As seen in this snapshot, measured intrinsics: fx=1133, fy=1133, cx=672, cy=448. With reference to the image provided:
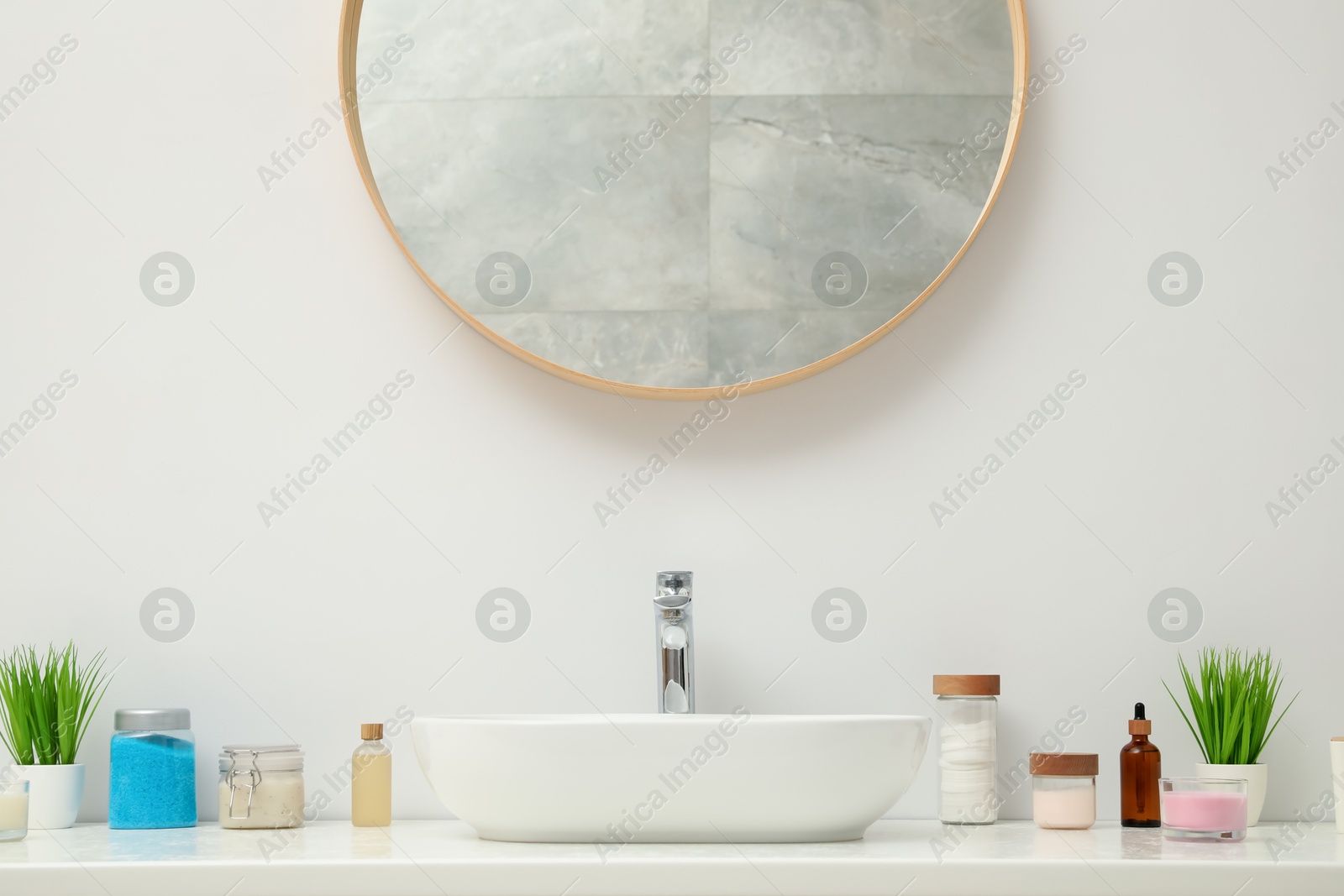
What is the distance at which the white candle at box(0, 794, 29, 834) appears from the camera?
3.54 ft

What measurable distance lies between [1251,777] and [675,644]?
0.64 meters

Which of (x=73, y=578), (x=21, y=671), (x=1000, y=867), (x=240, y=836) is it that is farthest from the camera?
(x=73, y=578)

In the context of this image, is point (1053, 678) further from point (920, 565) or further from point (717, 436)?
point (717, 436)

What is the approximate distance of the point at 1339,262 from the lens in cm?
136

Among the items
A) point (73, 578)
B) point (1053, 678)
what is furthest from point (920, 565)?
point (73, 578)

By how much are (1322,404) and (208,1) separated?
56.7 inches

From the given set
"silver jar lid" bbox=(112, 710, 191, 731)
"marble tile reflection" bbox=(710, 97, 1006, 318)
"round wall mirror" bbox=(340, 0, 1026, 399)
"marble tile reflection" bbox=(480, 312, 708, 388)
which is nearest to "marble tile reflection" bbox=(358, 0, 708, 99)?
"round wall mirror" bbox=(340, 0, 1026, 399)

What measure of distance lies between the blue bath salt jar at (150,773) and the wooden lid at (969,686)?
0.81m

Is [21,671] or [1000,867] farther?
[21,671]

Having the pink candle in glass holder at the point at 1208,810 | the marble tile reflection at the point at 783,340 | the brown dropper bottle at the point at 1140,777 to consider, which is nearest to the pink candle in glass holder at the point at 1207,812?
the pink candle in glass holder at the point at 1208,810

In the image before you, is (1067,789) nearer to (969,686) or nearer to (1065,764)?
(1065,764)

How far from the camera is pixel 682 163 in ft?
4.50

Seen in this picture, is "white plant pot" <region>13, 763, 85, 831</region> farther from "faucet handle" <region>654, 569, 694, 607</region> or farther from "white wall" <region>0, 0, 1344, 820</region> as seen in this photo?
"faucet handle" <region>654, 569, 694, 607</region>

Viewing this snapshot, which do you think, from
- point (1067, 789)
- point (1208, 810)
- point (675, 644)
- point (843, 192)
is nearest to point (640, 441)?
point (675, 644)
